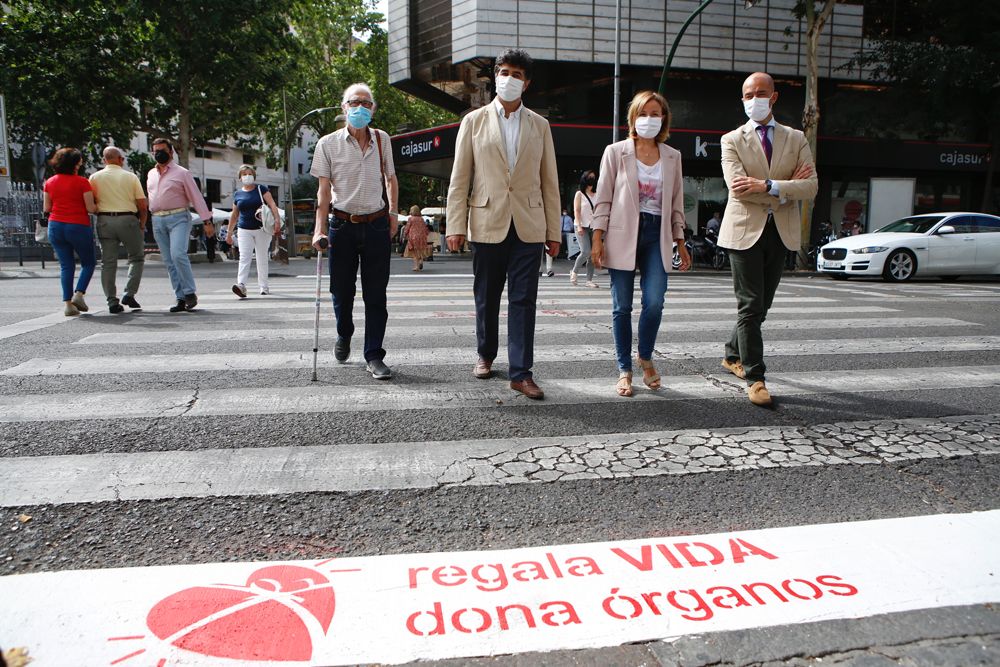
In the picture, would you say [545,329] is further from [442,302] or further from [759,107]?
[759,107]

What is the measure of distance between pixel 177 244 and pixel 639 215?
5702 mm

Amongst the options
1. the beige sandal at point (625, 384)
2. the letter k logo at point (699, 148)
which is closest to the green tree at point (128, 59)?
the letter k logo at point (699, 148)

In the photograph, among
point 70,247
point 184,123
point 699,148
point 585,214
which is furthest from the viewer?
point 184,123

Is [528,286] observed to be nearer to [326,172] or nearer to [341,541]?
[326,172]

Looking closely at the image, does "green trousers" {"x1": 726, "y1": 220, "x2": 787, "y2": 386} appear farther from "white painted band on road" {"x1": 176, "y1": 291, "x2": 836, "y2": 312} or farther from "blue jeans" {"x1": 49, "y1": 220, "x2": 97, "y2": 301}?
"blue jeans" {"x1": 49, "y1": 220, "x2": 97, "y2": 301}

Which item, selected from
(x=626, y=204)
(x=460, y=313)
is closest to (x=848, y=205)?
(x=460, y=313)

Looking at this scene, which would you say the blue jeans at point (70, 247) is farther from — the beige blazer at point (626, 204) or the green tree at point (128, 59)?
the green tree at point (128, 59)

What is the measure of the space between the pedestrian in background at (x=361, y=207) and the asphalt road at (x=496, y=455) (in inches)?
21.5

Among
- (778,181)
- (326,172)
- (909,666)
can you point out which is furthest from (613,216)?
(909,666)

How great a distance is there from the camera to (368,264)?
5.00 metres

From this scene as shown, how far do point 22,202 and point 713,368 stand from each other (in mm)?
25340

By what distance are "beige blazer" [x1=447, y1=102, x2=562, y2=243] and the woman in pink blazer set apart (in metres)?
0.34

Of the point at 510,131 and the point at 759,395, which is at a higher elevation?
the point at 510,131

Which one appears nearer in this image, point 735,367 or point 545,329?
point 735,367
